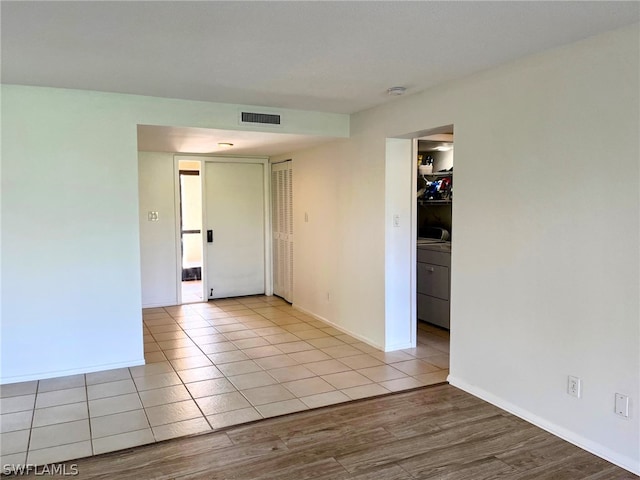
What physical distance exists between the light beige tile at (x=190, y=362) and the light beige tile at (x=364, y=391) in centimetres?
128

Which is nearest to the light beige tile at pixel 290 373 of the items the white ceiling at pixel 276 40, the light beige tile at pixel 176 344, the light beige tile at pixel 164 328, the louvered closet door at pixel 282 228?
the light beige tile at pixel 176 344

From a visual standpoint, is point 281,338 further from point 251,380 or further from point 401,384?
point 401,384

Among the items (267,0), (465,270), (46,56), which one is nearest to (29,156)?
(46,56)

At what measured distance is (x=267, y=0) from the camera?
216 centimetres

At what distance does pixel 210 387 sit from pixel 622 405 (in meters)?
2.60

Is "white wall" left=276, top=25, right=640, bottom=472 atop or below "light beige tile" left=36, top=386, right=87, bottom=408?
atop

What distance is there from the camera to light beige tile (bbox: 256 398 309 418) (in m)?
3.21

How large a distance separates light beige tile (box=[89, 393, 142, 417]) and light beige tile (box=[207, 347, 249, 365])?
87cm

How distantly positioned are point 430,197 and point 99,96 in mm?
3755

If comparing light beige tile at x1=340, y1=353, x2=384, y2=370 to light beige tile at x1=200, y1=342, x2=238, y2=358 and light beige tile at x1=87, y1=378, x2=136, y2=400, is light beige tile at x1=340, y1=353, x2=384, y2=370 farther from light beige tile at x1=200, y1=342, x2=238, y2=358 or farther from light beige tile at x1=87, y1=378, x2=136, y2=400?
light beige tile at x1=87, y1=378, x2=136, y2=400

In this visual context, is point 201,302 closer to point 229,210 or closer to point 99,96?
point 229,210

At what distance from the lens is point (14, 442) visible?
283 cm

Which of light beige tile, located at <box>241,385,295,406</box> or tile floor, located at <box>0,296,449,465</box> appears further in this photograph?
light beige tile, located at <box>241,385,295,406</box>

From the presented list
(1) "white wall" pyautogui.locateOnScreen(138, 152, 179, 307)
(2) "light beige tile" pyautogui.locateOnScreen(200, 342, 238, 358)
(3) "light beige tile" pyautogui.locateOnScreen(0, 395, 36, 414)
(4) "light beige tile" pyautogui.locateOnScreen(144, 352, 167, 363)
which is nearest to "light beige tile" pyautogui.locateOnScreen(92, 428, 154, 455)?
(3) "light beige tile" pyautogui.locateOnScreen(0, 395, 36, 414)
